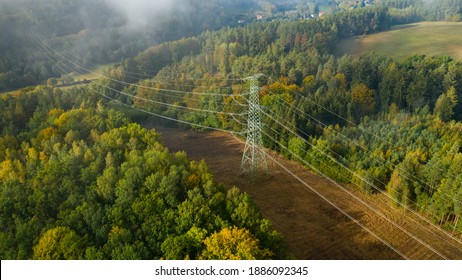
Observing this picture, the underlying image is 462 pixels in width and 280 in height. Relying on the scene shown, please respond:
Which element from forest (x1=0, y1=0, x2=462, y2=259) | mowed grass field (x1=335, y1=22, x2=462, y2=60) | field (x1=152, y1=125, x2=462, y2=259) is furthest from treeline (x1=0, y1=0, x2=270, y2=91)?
field (x1=152, y1=125, x2=462, y2=259)

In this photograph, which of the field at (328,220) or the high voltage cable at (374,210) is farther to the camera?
the field at (328,220)

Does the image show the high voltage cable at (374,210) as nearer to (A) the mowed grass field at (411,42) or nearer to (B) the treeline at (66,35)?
(A) the mowed grass field at (411,42)

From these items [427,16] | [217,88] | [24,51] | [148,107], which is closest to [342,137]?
[217,88]

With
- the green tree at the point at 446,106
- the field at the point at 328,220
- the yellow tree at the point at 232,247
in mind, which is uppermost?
the yellow tree at the point at 232,247

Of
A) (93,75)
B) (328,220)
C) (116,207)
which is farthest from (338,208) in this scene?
(93,75)

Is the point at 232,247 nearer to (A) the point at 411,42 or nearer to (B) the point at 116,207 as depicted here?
(B) the point at 116,207

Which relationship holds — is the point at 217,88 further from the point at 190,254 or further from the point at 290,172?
the point at 190,254

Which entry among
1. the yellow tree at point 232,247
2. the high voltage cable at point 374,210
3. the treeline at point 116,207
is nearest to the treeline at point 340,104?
the high voltage cable at point 374,210
